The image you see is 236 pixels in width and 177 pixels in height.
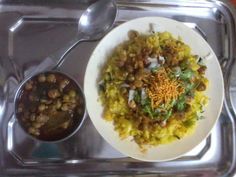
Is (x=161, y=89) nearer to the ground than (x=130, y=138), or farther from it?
farther from it

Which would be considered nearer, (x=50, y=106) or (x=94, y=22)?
(x=50, y=106)

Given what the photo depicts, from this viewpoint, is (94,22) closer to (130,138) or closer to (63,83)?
(63,83)

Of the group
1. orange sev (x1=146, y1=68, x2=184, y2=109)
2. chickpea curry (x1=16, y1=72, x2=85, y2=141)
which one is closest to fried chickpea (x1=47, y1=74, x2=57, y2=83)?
chickpea curry (x1=16, y1=72, x2=85, y2=141)

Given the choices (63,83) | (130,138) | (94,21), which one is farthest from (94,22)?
(130,138)

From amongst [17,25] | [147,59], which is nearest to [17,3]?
[17,25]

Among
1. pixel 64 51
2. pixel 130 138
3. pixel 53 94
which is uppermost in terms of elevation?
pixel 64 51
